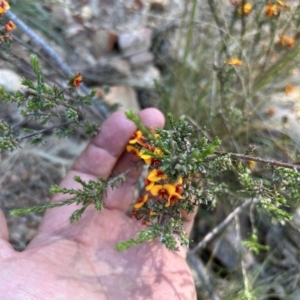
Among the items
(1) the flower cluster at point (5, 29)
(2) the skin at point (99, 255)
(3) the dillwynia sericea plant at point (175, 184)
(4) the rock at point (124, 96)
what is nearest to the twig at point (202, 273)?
(2) the skin at point (99, 255)

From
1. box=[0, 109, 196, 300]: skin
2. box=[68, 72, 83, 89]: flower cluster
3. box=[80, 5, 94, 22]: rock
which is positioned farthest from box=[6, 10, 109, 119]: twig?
box=[80, 5, 94, 22]: rock

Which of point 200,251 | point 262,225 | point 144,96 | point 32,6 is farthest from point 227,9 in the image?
point 200,251

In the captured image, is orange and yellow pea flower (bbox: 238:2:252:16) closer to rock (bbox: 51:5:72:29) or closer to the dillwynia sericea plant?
the dillwynia sericea plant

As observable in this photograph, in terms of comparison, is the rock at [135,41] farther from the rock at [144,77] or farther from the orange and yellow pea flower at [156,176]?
the orange and yellow pea flower at [156,176]

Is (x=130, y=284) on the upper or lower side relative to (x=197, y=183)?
lower

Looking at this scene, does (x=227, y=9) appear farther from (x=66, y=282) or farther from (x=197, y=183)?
(x=66, y=282)
